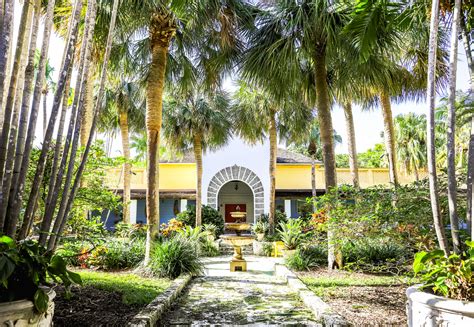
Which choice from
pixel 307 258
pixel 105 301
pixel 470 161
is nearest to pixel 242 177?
pixel 307 258

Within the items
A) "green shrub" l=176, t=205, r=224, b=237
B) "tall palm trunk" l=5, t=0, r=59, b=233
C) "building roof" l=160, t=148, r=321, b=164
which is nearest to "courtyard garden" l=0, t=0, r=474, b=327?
"tall palm trunk" l=5, t=0, r=59, b=233

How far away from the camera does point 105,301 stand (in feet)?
17.5

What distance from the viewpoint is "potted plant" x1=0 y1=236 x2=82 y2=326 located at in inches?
100.0

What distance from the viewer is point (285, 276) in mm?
8266

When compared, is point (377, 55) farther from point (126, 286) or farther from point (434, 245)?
point (126, 286)

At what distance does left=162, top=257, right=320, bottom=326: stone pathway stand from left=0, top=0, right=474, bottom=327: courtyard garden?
0.05 metres

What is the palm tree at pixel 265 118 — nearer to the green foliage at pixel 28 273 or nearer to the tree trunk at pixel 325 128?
the tree trunk at pixel 325 128

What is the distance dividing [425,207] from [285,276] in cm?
435

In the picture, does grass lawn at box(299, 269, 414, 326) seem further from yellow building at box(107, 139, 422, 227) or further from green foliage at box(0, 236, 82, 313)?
yellow building at box(107, 139, 422, 227)

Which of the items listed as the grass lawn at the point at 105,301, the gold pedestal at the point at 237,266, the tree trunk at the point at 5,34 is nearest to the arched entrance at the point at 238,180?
the gold pedestal at the point at 237,266

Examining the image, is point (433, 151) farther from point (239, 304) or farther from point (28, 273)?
point (239, 304)

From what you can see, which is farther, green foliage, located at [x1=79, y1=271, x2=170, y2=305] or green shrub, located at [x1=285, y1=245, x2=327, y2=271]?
green shrub, located at [x1=285, y1=245, x2=327, y2=271]

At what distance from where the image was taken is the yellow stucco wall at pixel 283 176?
22.2 meters

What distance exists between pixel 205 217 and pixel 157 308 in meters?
15.1
